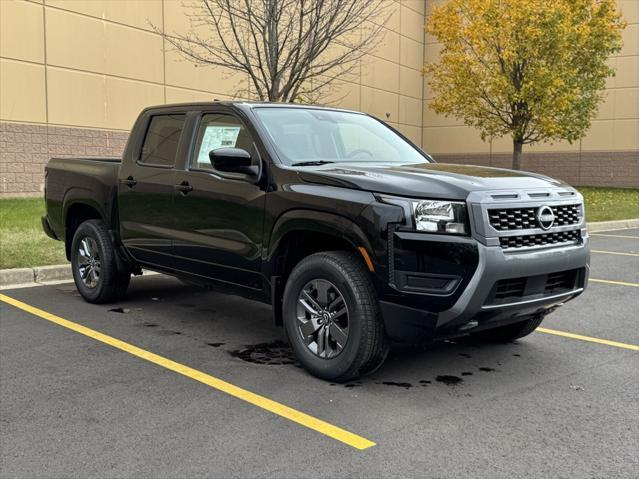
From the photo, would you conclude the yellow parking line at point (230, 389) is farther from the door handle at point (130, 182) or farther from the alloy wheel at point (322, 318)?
the door handle at point (130, 182)

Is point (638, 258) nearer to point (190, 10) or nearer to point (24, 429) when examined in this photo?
point (24, 429)

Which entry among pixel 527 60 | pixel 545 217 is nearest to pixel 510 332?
pixel 545 217

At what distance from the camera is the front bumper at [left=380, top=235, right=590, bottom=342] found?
4.04m

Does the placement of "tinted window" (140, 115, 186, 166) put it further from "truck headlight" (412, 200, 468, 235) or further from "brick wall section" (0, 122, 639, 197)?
"brick wall section" (0, 122, 639, 197)

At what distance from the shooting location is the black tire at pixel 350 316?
4277 millimetres

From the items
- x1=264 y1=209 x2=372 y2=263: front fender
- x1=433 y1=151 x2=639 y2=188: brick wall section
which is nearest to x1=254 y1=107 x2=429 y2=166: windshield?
x1=264 y1=209 x2=372 y2=263: front fender

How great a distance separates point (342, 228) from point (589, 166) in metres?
28.1

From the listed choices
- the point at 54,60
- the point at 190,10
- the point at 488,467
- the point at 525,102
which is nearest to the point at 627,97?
the point at 525,102

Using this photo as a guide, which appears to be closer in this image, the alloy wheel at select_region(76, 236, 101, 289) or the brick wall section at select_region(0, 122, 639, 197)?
the alloy wheel at select_region(76, 236, 101, 289)

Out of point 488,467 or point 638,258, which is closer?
point 488,467

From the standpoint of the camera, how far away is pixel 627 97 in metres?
28.7

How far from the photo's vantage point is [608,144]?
2927 cm

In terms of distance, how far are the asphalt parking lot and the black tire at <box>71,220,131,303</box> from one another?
0.35m

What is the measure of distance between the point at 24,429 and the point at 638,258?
9.70 m
